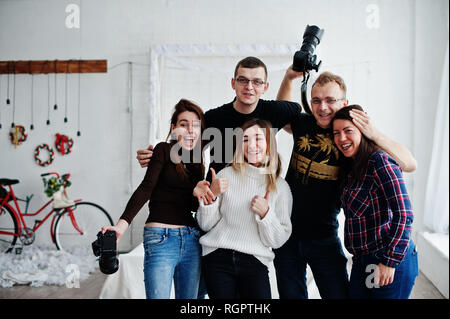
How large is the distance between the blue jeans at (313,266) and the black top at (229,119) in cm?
30

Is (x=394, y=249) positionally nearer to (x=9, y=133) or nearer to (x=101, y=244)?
(x=101, y=244)

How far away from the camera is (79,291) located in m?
1.99

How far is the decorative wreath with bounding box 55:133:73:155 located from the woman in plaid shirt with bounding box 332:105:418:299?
0.72 meters

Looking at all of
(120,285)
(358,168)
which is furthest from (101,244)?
(120,285)

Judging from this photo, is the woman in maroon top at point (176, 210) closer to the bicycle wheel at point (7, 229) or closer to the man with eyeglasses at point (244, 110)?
the man with eyeglasses at point (244, 110)

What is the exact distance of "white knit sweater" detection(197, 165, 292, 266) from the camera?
0.94 metres

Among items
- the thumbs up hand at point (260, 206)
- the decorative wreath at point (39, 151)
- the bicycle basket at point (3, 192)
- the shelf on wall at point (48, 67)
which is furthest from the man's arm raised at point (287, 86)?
the bicycle basket at point (3, 192)

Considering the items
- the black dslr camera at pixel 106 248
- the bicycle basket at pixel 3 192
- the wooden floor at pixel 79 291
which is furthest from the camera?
the wooden floor at pixel 79 291

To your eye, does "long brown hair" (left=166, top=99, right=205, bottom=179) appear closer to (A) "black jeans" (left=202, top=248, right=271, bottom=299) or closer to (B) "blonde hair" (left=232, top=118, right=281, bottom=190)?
(B) "blonde hair" (left=232, top=118, right=281, bottom=190)

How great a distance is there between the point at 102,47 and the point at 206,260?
0.65 meters

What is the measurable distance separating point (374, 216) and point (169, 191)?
0.54m

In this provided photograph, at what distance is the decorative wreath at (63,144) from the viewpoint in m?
0.99

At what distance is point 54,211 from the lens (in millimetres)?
1011

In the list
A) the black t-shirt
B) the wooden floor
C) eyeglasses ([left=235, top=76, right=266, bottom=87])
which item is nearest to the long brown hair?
eyeglasses ([left=235, top=76, right=266, bottom=87])
